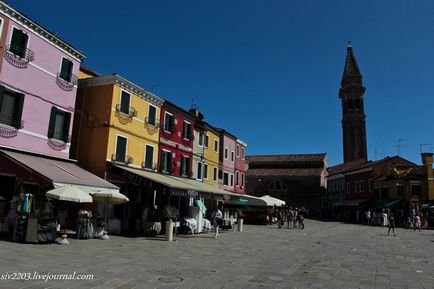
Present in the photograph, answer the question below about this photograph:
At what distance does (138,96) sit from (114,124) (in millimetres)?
3111

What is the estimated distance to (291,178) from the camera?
6519cm

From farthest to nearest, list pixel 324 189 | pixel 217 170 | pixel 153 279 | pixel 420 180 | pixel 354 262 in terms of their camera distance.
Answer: pixel 324 189 → pixel 420 180 → pixel 217 170 → pixel 354 262 → pixel 153 279

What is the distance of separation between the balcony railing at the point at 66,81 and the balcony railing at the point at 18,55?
1.84 m

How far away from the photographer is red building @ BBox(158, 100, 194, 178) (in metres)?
26.9

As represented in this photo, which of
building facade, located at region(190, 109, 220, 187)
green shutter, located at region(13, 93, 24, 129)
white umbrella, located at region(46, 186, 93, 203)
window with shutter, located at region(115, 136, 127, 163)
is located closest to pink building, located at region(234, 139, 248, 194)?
building facade, located at region(190, 109, 220, 187)

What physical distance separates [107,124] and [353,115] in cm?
7082

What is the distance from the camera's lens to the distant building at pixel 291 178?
209 feet

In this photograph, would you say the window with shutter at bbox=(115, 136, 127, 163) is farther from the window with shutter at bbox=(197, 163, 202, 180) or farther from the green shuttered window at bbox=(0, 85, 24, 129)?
the window with shutter at bbox=(197, 163, 202, 180)

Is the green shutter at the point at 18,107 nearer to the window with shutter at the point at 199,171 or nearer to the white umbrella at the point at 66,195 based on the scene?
the white umbrella at the point at 66,195

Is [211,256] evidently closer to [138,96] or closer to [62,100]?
[62,100]

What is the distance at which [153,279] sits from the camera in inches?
342

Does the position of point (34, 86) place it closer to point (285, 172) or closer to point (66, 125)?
point (66, 125)

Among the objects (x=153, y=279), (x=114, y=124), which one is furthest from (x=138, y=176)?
(x=153, y=279)

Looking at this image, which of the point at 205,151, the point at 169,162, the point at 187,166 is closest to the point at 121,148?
the point at 169,162
